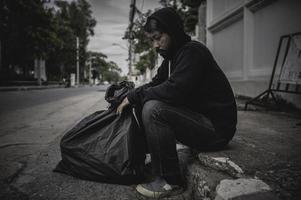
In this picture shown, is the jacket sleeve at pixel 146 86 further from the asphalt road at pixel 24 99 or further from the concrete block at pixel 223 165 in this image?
the asphalt road at pixel 24 99

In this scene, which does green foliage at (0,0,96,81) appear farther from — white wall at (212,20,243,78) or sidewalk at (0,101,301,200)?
sidewalk at (0,101,301,200)

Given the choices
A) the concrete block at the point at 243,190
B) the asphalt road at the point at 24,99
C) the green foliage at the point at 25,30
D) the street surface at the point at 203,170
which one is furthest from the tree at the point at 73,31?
the concrete block at the point at 243,190

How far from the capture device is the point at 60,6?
44.9m

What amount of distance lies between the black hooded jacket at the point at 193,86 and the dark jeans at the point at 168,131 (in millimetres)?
73

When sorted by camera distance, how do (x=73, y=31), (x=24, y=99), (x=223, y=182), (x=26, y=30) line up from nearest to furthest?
1. (x=223, y=182)
2. (x=24, y=99)
3. (x=26, y=30)
4. (x=73, y=31)

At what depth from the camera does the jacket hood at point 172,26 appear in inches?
76.9

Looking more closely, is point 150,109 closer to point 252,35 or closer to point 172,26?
point 172,26

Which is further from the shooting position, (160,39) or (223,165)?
(160,39)

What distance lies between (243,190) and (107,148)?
1.06m

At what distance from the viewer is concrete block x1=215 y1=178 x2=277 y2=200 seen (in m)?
1.34

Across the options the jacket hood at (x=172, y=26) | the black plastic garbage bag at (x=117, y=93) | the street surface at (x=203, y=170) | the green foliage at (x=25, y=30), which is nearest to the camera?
the street surface at (x=203, y=170)

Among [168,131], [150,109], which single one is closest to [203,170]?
[168,131]

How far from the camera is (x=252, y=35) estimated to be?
5898mm

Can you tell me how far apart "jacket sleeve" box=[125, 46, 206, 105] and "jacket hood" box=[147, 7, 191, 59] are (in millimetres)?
207
